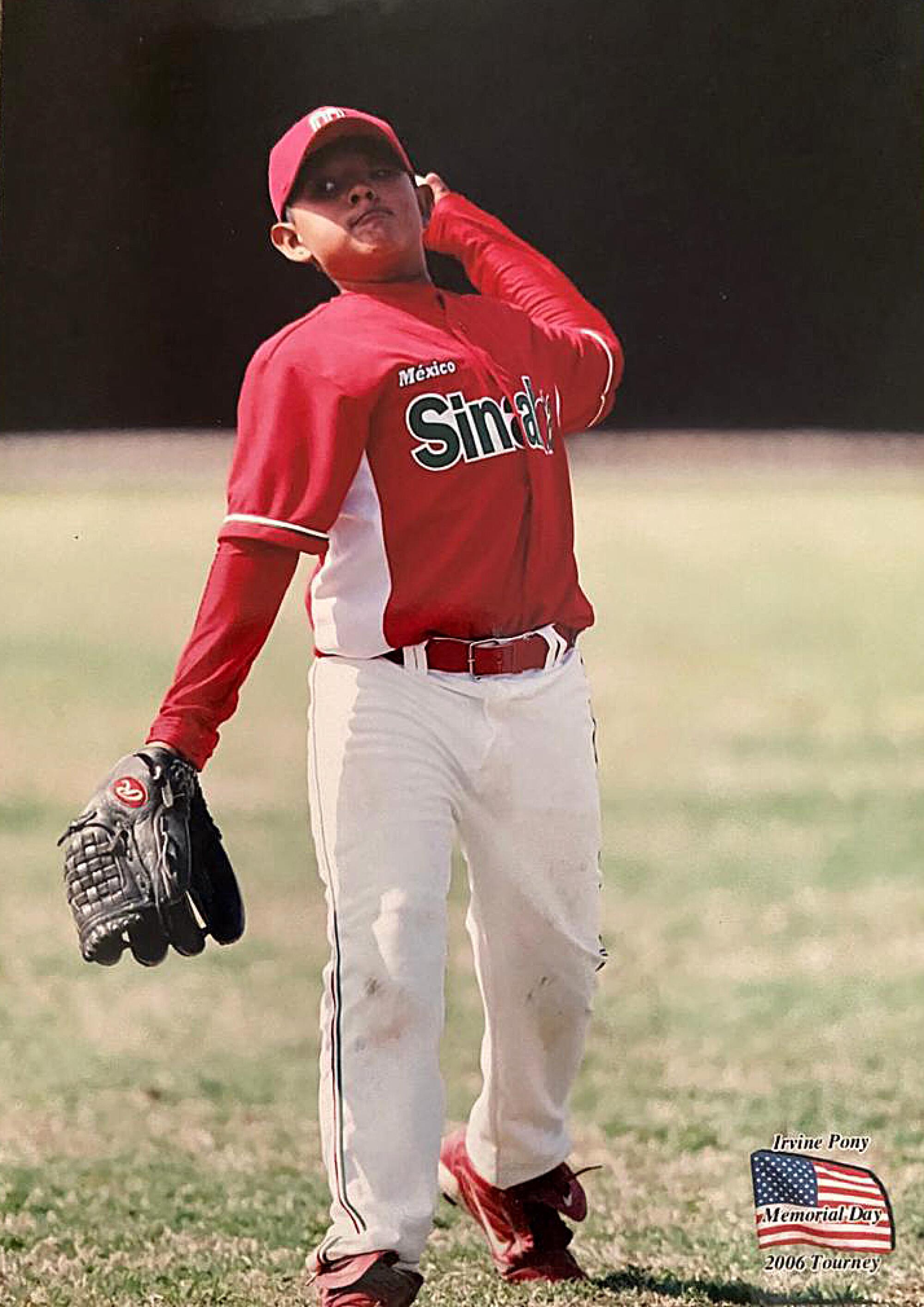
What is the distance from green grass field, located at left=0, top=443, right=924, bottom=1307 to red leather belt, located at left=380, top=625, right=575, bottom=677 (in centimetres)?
31

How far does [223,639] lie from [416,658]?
343mm

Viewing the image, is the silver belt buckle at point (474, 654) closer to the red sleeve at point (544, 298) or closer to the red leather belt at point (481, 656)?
the red leather belt at point (481, 656)

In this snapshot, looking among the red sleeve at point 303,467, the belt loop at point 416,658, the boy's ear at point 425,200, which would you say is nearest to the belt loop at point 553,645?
the belt loop at point 416,658

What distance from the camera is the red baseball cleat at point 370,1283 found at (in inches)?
133

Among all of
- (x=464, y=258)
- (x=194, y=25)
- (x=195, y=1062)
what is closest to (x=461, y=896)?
(x=195, y=1062)

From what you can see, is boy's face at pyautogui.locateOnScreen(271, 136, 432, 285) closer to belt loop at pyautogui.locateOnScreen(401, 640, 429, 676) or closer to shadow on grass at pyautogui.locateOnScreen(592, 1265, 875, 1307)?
belt loop at pyautogui.locateOnScreen(401, 640, 429, 676)

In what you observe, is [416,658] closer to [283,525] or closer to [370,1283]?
[283,525]

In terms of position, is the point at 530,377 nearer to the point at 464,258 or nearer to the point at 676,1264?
the point at 464,258

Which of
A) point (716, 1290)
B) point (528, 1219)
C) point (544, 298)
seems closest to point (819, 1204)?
point (716, 1290)

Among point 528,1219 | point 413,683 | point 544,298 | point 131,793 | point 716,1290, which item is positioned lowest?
point 716,1290

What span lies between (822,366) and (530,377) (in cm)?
65

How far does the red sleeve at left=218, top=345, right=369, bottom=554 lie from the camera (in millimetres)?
3416

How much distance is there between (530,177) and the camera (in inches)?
150

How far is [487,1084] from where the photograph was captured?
365cm
